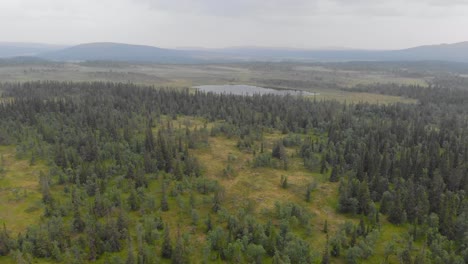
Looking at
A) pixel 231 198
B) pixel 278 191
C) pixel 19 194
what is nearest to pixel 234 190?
pixel 231 198

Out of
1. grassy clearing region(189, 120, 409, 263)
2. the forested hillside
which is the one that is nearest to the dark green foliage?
the forested hillside

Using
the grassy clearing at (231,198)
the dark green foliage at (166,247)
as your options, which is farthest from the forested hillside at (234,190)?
the grassy clearing at (231,198)

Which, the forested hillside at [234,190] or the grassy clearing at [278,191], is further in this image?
the grassy clearing at [278,191]

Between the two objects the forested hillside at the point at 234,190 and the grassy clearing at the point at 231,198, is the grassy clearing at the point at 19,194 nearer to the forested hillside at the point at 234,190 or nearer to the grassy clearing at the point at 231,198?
the grassy clearing at the point at 231,198

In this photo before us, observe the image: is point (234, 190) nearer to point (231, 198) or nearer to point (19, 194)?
point (231, 198)

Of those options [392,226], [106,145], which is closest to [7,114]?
[106,145]

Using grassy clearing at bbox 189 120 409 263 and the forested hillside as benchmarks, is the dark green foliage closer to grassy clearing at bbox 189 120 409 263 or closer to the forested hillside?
the forested hillside

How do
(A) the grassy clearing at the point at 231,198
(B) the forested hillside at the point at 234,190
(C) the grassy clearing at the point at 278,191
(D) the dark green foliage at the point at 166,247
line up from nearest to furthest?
(D) the dark green foliage at the point at 166,247
(B) the forested hillside at the point at 234,190
(A) the grassy clearing at the point at 231,198
(C) the grassy clearing at the point at 278,191

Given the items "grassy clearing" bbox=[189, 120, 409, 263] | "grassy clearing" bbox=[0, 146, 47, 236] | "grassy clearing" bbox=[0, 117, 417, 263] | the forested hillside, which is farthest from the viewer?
"grassy clearing" bbox=[0, 146, 47, 236]

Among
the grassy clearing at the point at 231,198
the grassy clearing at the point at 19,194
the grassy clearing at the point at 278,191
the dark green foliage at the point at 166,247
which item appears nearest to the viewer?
the dark green foliage at the point at 166,247
